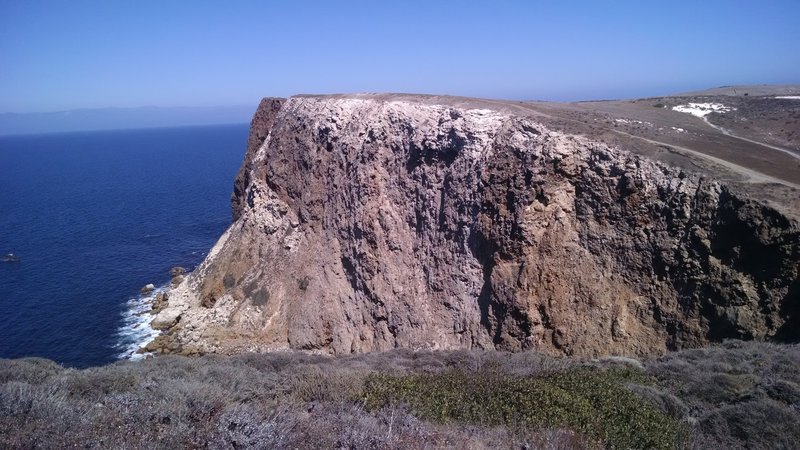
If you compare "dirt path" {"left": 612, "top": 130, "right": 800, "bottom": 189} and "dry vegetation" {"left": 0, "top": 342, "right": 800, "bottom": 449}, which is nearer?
"dry vegetation" {"left": 0, "top": 342, "right": 800, "bottom": 449}

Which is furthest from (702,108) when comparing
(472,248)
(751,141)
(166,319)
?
(166,319)

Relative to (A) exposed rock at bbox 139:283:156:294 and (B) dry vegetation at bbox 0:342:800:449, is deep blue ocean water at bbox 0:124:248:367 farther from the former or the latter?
(B) dry vegetation at bbox 0:342:800:449

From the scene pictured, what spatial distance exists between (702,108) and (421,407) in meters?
35.0

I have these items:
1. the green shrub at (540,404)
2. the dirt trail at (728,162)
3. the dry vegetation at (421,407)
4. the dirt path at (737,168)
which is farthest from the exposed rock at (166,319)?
the dirt path at (737,168)

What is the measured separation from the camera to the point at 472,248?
863 inches

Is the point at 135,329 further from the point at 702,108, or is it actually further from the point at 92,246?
the point at 702,108

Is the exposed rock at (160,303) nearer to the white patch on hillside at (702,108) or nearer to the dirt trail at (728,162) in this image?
the dirt trail at (728,162)

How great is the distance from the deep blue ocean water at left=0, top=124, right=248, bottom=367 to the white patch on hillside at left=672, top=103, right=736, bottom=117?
36827 mm

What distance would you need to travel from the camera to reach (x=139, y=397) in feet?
31.8

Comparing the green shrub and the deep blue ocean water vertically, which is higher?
the green shrub

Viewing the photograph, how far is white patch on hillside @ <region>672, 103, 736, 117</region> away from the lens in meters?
34.8

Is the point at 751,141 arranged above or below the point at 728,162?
above

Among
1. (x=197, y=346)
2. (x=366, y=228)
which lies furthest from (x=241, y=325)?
(x=366, y=228)

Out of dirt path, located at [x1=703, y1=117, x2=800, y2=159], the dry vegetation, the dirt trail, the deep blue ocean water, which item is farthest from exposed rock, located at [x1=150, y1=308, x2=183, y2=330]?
dirt path, located at [x1=703, y1=117, x2=800, y2=159]
